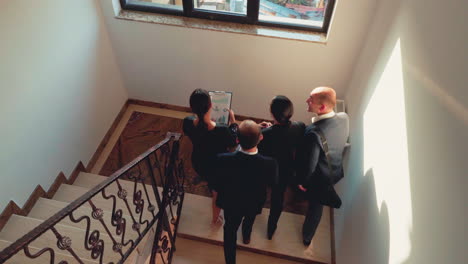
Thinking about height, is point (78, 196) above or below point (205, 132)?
below

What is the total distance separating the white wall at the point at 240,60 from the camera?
3305 mm

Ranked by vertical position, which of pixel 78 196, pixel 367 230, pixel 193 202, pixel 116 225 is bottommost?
pixel 193 202

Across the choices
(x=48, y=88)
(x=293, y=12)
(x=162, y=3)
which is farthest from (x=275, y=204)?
(x=162, y=3)

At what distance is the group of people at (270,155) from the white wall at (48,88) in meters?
1.34

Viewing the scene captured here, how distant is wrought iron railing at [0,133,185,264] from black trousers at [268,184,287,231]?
0.83 metres

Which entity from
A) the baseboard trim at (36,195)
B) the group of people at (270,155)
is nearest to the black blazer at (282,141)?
the group of people at (270,155)

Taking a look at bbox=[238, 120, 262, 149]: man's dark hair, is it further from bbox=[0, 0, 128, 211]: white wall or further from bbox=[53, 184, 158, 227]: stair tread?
bbox=[0, 0, 128, 211]: white wall

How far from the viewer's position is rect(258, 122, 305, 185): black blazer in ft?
7.97

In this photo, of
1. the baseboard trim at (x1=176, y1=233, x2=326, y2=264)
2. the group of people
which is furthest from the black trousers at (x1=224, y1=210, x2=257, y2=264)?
the baseboard trim at (x1=176, y1=233, x2=326, y2=264)

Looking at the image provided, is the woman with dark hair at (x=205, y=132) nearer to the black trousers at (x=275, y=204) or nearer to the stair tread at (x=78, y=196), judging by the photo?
the black trousers at (x=275, y=204)

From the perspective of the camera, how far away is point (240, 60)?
360 centimetres

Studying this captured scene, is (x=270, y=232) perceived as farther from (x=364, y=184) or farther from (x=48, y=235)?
(x=48, y=235)

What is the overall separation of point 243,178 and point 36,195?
6.50 feet

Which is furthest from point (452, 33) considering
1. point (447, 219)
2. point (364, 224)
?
point (364, 224)
